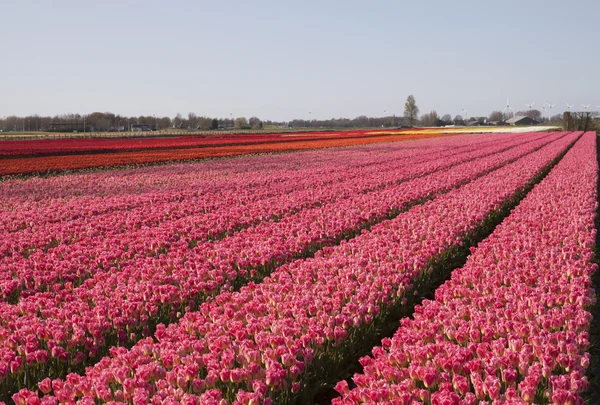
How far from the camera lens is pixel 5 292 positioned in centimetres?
709

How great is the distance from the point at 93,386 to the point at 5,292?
11.8 ft

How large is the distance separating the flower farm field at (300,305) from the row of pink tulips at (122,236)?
0.15ft

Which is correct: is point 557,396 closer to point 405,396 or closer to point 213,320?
point 405,396

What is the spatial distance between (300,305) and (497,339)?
1985 mm

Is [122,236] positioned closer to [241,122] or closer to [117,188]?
[117,188]

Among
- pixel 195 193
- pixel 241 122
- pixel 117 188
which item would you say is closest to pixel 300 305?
pixel 195 193

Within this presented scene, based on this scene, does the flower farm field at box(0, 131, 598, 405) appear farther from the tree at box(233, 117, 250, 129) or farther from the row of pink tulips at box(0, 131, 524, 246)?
the tree at box(233, 117, 250, 129)

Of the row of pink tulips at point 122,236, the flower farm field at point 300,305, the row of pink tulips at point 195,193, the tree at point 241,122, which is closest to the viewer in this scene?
the flower farm field at point 300,305

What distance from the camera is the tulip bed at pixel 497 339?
4.09 meters

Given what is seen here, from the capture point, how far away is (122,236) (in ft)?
34.0

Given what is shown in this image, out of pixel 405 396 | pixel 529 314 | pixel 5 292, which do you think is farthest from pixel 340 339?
pixel 5 292

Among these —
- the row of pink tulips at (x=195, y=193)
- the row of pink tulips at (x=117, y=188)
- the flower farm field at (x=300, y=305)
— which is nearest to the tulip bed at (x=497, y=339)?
the flower farm field at (x=300, y=305)

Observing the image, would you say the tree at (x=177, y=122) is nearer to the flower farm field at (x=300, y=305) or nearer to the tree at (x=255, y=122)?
the tree at (x=255, y=122)

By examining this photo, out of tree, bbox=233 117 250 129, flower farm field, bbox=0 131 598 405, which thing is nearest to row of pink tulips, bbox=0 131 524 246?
flower farm field, bbox=0 131 598 405
